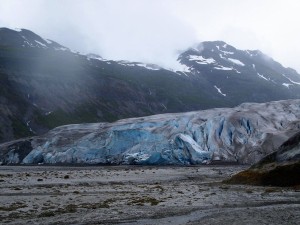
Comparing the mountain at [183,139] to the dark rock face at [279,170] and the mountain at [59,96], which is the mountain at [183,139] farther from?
the mountain at [59,96]

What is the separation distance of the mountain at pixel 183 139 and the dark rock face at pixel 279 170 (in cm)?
3422

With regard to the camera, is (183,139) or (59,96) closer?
(183,139)

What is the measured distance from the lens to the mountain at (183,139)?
6794 centimetres

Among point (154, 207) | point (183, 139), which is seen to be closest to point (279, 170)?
point (154, 207)

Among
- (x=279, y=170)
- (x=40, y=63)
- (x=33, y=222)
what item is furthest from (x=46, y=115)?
(x=33, y=222)

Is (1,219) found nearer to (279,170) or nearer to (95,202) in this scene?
(95,202)

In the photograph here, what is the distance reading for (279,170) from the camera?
96.0ft

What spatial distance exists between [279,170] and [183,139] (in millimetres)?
37917

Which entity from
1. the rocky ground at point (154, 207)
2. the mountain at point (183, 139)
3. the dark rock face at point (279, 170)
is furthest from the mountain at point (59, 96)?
the rocky ground at point (154, 207)

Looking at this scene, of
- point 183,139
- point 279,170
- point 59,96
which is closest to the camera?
point 279,170

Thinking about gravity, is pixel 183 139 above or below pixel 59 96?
below

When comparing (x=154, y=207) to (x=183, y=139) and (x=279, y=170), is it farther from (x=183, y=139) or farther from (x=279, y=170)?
(x=183, y=139)

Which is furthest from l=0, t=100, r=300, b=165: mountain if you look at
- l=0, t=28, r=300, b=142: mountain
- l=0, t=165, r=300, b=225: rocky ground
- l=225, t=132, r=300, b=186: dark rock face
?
l=0, t=28, r=300, b=142: mountain

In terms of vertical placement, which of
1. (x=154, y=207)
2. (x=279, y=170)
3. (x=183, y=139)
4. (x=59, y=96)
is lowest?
(x=154, y=207)
